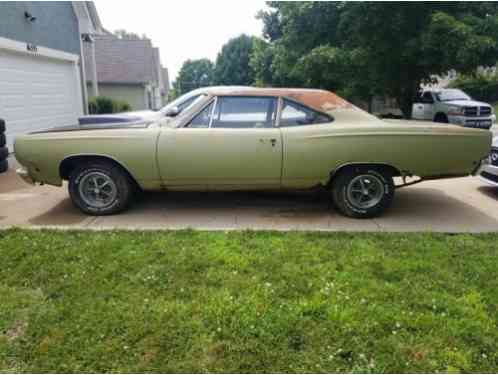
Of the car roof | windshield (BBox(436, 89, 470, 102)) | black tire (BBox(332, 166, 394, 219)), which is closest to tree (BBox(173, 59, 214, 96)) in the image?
windshield (BBox(436, 89, 470, 102))

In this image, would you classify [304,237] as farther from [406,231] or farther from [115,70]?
[115,70]

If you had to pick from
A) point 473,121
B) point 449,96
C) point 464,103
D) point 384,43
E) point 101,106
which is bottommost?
point 473,121

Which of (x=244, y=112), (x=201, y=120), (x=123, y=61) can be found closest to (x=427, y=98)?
(x=244, y=112)

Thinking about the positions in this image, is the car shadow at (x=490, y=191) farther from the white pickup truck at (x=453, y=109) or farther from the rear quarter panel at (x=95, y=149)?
the white pickup truck at (x=453, y=109)

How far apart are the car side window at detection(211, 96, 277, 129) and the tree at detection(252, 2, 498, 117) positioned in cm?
1127

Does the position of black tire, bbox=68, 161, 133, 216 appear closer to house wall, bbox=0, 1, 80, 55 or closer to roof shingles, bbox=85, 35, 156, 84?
house wall, bbox=0, 1, 80, 55

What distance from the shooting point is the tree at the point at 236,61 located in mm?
51500

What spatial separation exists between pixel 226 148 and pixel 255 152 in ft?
1.10

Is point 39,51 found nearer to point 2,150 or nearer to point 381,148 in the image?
point 2,150

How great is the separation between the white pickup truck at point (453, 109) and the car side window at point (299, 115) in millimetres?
11629

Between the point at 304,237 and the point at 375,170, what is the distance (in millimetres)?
1328

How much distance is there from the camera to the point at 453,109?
14.9 metres

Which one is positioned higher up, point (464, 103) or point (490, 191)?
point (464, 103)

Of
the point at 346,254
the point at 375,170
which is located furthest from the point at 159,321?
the point at 375,170
